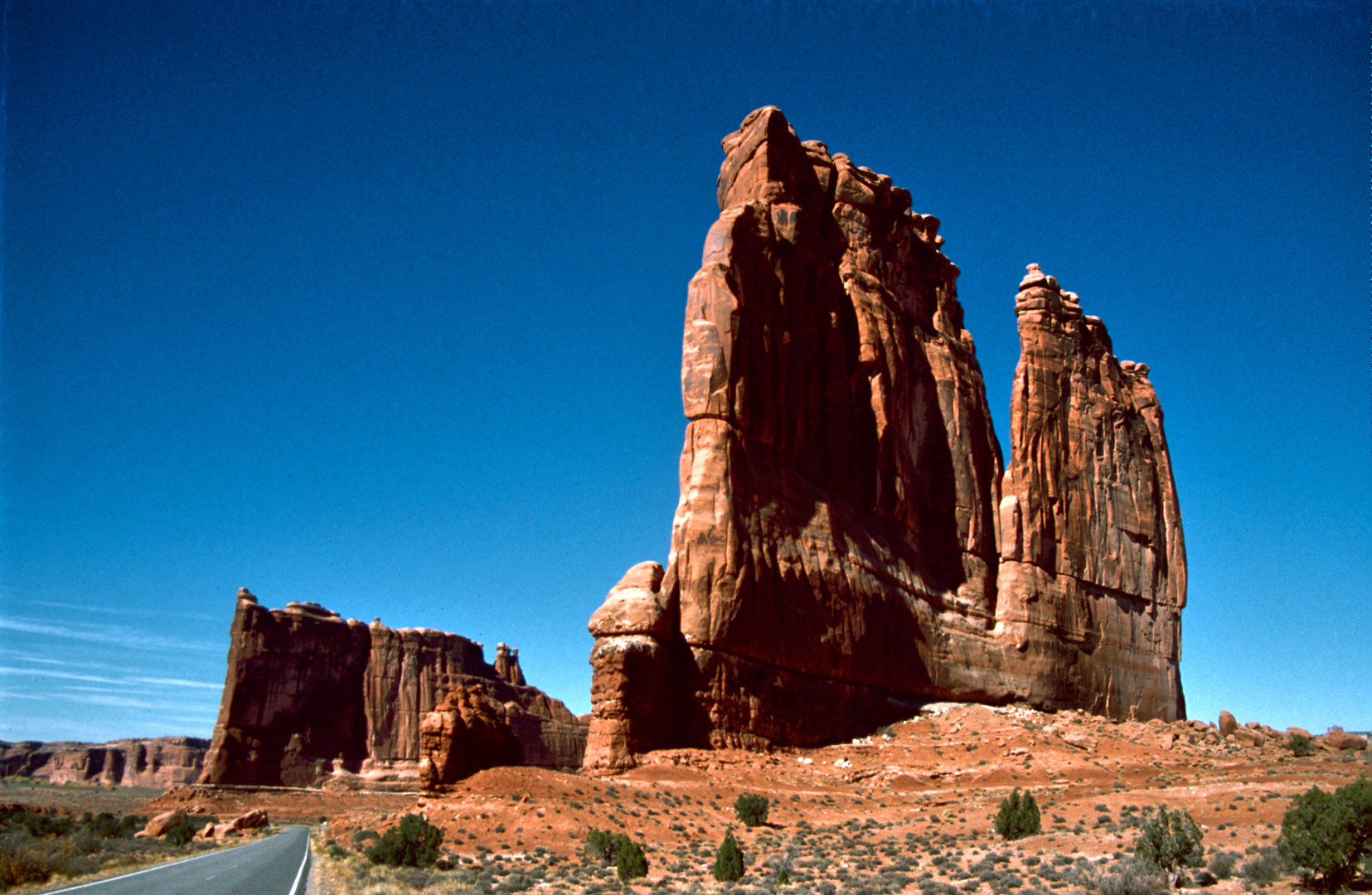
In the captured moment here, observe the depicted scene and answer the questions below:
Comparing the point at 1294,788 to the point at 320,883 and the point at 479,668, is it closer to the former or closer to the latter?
the point at 320,883

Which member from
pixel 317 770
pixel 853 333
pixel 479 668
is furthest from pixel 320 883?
pixel 479 668

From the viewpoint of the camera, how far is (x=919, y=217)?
57.4 meters

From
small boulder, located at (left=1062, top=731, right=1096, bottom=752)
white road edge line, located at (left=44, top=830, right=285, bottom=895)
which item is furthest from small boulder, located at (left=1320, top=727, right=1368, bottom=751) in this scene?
white road edge line, located at (left=44, top=830, right=285, bottom=895)

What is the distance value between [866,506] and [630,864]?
27515mm

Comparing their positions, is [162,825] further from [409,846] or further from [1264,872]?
[1264,872]

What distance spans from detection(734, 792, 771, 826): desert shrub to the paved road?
1113 centimetres

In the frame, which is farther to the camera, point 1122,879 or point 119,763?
point 119,763

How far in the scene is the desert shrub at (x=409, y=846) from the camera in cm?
2278

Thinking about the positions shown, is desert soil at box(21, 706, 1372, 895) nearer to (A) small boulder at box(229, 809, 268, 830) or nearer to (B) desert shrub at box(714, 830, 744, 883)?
(B) desert shrub at box(714, 830, 744, 883)

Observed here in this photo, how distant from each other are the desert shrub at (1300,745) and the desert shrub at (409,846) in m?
31.4

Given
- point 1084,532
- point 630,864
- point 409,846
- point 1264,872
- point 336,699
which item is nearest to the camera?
point 1264,872

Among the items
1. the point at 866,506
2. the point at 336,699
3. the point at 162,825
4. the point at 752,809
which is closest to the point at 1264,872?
the point at 752,809

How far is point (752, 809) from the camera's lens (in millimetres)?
26703

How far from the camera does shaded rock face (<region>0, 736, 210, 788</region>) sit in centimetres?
10669
